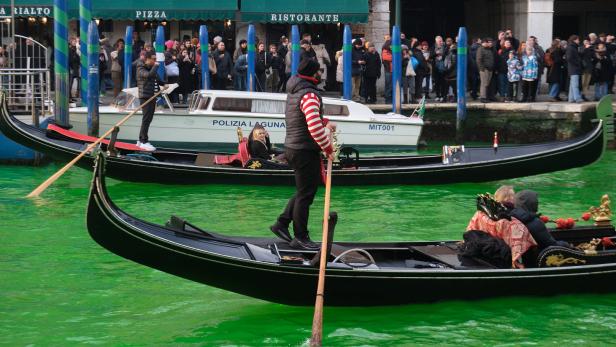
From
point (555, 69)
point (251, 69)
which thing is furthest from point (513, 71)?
point (251, 69)

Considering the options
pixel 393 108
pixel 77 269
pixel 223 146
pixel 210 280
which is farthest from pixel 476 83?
pixel 210 280

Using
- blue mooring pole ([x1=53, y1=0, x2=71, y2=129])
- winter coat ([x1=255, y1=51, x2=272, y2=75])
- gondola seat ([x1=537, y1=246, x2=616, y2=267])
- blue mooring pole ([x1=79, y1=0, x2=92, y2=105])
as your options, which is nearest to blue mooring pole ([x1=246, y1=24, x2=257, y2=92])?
winter coat ([x1=255, y1=51, x2=272, y2=75])

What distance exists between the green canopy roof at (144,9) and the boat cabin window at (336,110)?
14.9 feet

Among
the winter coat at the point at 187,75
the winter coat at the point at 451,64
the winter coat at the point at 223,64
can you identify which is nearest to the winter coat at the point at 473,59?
the winter coat at the point at 451,64

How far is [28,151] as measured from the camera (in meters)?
15.5

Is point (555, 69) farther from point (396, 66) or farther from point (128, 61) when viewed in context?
point (128, 61)

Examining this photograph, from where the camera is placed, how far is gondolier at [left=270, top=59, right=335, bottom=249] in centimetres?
844

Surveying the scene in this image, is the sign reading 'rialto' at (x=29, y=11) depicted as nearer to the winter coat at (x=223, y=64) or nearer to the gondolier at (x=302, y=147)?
the winter coat at (x=223, y=64)

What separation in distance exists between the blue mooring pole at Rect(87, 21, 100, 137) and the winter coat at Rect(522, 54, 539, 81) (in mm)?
6336

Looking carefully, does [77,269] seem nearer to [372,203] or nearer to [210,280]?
[210,280]

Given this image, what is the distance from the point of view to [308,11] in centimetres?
2111

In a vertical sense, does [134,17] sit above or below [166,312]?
above

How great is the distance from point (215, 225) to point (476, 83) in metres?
9.22

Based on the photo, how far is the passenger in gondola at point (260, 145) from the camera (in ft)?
43.2
